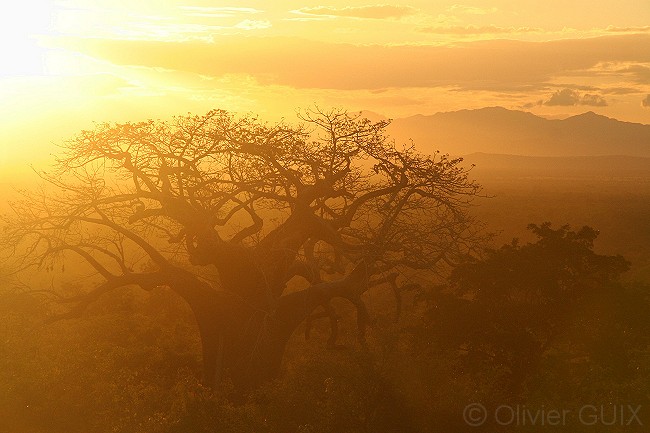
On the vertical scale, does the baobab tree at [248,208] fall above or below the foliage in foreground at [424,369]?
above

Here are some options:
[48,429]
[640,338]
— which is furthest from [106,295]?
[640,338]

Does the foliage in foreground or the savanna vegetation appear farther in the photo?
the savanna vegetation

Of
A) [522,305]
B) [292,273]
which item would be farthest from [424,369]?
[292,273]

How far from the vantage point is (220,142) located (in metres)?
15.0

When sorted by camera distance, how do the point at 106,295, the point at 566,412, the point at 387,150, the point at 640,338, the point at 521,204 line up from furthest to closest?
the point at 521,204
the point at 106,295
the point at 387,150
the point at 640,338
the point at 566,412

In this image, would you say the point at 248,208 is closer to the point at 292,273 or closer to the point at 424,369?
the point at 292,273

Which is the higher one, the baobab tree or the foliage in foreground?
the baobab tree

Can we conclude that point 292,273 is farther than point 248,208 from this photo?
Yes

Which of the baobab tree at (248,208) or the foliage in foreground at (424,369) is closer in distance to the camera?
the foliage in foreground at (424,369)

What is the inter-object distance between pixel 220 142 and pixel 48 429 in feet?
22.4

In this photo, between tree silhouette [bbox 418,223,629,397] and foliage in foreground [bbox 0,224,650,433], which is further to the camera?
tree silhouette [bbox 418,223,629,397]

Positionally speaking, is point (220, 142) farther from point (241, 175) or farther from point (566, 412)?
point (566, 412)

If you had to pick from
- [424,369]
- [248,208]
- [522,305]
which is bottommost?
[424,369]

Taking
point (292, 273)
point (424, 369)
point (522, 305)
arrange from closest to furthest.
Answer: point (424, 369), point (522, 305), point (292, 273)
